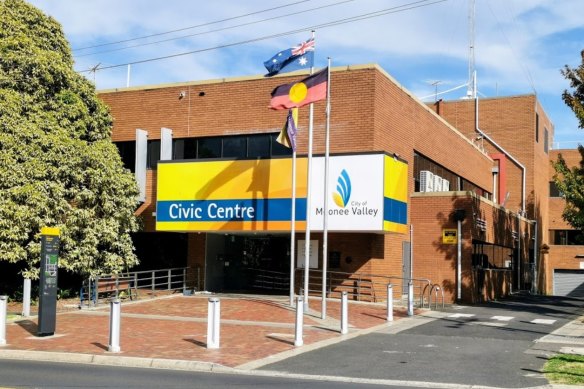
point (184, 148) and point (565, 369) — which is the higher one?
point (184, 148)

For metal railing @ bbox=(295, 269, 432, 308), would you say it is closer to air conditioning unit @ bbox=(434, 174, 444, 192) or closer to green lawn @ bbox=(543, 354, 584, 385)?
air conditioning unit @ bbox=(434, 174, 444, 192)

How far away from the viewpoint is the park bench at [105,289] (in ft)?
68.2

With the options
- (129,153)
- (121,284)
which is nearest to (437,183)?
(129,153)

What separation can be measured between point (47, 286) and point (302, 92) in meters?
8.56

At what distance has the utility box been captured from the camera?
14438 millimetres

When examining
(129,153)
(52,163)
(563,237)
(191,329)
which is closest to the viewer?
(191,329)

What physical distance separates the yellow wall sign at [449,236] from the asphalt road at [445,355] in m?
7.22

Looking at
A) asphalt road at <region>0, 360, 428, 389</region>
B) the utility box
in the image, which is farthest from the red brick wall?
asphalt road at <region>0, 360, 428, 389</region>

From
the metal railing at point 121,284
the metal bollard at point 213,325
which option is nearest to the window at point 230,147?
the metal railing at point 121,284

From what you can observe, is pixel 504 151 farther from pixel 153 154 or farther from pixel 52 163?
pixel 52 163

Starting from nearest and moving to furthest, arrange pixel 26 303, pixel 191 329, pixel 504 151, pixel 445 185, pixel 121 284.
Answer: pixel 191 329 → pixel 26 303 → pixel 121 284 → pixel 445 185 → pixel 504 151

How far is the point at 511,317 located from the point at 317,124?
31.1 feet

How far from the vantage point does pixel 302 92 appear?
62.0ft

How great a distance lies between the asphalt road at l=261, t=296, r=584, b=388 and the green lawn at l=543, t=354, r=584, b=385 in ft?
0.58
